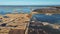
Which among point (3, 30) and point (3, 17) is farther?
point (3, 17)

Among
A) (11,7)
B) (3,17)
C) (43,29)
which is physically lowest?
(43,29)

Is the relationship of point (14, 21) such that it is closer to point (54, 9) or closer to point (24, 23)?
point (24, 23)

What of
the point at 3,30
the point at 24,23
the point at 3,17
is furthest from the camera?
the point at 3,17

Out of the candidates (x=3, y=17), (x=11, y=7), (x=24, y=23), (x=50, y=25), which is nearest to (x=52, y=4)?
(x=50, y=25)

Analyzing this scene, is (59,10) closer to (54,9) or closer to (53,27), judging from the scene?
(54,9)

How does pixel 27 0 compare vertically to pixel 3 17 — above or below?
above

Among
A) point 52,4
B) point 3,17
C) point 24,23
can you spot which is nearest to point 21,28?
point 24,23

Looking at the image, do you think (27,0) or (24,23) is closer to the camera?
(24,23)

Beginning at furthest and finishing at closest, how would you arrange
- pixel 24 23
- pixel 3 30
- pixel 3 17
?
pixel 3 17
pixel 24 23
pixel 3 30

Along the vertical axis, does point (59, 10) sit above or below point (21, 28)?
above
